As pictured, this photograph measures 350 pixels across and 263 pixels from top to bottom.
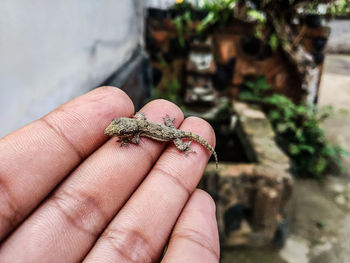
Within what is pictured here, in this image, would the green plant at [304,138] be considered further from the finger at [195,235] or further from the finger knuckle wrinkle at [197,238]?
the finger knuckle wrinkle at [197,238]

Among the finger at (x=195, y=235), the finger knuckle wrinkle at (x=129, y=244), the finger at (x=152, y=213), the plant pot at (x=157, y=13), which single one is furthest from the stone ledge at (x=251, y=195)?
the plant pot at (x=157, y=13)

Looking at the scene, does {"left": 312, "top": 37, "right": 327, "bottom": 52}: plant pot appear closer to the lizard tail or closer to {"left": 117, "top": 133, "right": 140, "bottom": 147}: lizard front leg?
the lizard tail

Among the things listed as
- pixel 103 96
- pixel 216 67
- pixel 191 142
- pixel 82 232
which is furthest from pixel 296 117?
pixel 82 232

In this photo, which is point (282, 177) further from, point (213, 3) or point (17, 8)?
point (213, 3)

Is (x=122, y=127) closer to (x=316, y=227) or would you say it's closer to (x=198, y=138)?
(x=198, y=138)

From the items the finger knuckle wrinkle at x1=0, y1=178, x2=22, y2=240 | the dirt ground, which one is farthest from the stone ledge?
the finger knuckle wrinkle at x1=0, y1=178, x2=22, y2=240
